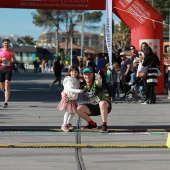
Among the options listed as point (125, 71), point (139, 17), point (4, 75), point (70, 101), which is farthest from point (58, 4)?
point (70, 101)

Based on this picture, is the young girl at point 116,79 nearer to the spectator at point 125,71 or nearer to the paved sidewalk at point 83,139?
the spectator at point 125,71

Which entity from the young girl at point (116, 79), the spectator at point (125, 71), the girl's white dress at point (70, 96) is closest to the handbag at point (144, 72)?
the young girl at point (116, 79)

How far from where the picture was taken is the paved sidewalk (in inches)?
345

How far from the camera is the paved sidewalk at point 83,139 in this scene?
8.77m

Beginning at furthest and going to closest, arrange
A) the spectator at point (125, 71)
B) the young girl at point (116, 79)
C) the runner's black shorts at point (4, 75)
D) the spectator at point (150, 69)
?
the spectator at point (125, 71) → the young girl at point (116, 79) → the spectator at point (150, 69) → the runner's black shorts at point (4, 75)

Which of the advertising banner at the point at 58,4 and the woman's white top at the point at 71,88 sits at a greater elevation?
the advertising banner at the point at 58,4

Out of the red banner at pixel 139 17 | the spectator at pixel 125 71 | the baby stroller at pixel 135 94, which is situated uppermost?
the red banner at pixel 139 17

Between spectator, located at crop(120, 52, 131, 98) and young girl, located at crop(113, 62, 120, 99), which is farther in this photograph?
spectator, located at crop(120, 52, 131, 98)

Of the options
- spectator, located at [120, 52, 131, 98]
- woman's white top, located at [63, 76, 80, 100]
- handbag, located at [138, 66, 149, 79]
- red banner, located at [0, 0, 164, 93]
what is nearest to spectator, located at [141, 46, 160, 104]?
handbag, located at [138, 66, 149, 79]

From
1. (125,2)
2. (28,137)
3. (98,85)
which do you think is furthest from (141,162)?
(125,2)

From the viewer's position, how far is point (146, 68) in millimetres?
19750

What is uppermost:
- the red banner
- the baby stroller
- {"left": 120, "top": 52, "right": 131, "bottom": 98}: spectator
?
the red banner

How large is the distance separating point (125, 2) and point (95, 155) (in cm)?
1505

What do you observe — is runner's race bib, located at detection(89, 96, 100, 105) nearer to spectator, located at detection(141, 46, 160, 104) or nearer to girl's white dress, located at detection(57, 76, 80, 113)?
girl's white dress, located at detection(57, 76, 80, 113)
